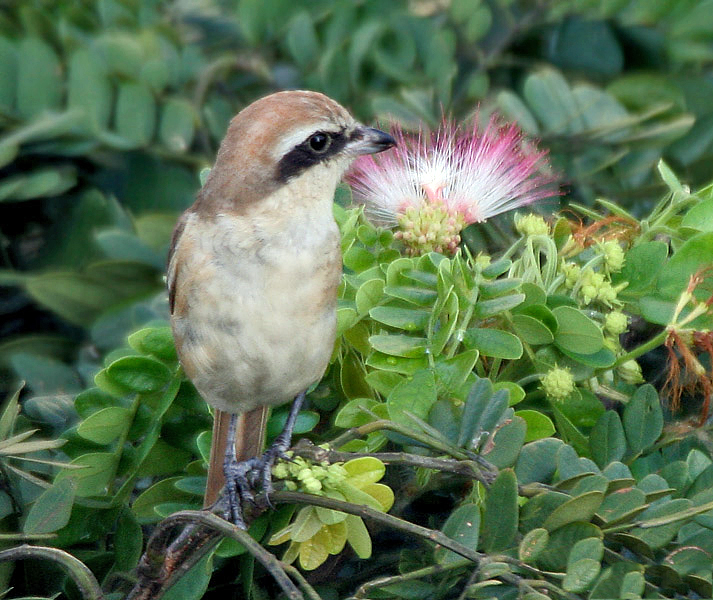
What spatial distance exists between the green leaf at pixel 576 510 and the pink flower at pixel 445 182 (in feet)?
1.80

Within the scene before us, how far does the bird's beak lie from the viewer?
2053mm

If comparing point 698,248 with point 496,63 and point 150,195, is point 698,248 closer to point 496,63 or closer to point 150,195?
point 496,63

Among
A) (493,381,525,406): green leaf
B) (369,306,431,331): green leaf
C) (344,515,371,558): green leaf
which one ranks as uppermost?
(369,306,431,331): green leaf

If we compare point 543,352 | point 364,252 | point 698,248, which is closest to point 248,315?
point 364,252

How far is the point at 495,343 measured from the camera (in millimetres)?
1586

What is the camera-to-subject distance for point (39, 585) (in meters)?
1.78

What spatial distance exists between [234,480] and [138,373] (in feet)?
0.83

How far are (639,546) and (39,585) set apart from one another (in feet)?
3.30

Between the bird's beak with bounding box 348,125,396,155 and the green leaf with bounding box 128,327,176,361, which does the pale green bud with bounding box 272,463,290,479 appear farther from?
the bird's beak with bounding box 348,125,396,155

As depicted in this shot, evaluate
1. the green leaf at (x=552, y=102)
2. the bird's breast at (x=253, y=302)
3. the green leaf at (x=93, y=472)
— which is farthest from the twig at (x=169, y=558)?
the green leaf at (x=552, y=102)

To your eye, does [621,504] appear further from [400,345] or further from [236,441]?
[236,441]

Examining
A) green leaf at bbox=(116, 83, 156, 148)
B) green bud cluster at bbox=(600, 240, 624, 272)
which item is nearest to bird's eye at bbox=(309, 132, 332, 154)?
green bud cluster at bbox=(600, 240, 624, 272)

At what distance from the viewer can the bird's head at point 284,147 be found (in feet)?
6.45

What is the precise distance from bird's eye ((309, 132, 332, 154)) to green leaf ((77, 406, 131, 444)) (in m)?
0.62
